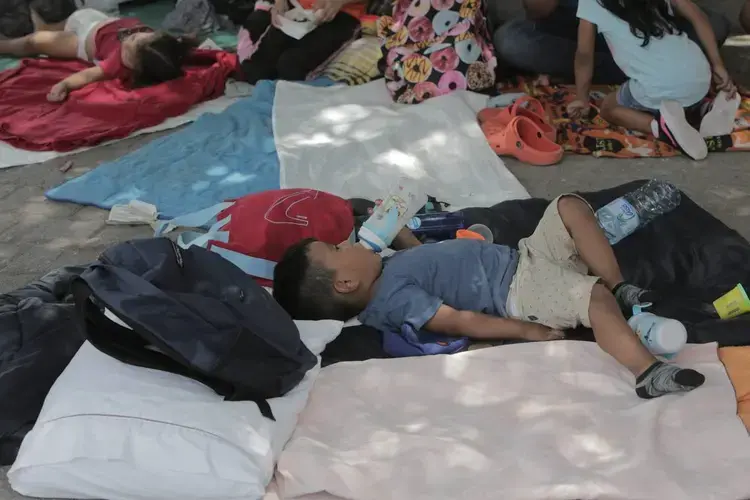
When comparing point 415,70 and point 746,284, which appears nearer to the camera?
point 746,284

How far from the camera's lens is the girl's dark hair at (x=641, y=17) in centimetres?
373

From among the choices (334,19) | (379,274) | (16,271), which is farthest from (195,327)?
(334,19)

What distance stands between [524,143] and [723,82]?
3.60ft

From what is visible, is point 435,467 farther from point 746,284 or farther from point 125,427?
point 746,284

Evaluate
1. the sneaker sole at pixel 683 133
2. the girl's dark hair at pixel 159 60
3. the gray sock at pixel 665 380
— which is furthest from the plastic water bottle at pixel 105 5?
the gray sock at pixel 665 380

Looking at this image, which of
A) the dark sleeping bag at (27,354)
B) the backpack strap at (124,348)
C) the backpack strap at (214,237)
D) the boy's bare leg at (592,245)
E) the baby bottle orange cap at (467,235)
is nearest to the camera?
the backpack strap at (124,348)

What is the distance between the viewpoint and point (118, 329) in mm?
1996

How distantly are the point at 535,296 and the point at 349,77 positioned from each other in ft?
8.36

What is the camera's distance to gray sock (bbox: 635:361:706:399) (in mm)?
1969

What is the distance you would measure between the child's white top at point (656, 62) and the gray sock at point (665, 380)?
211 centimetres

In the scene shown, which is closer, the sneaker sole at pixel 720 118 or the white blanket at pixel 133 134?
the sneaker sole at pixel 720 118

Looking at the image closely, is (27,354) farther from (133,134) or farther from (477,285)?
(133,134)

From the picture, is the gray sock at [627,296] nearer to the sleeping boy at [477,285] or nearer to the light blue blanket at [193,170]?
the sleeping boy at [477,285]

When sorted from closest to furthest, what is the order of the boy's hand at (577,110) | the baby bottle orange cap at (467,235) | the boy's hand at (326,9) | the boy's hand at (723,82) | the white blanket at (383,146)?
the baby bottle orange cap at (467,235) < the white blanket at (383,146) < the boy's hand at (723,82) < the boy's hand at (577,110) < the boy's hand at (326,9)
